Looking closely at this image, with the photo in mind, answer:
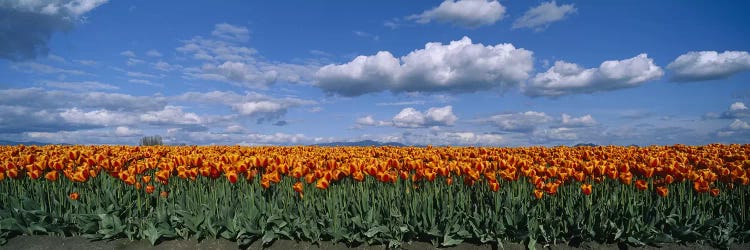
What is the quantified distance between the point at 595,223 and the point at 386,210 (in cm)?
271

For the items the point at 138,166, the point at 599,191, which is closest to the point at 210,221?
the point at 138,166

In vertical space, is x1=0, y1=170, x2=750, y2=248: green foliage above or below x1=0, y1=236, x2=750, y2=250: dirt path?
above

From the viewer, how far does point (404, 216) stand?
7.05 m

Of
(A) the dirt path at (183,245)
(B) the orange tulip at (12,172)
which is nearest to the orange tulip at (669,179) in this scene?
(A) the dirt path at (183,245)

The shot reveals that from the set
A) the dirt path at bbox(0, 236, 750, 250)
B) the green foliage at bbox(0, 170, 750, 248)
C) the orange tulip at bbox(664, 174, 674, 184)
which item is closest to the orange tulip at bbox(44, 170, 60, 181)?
the green foliage at bbox(0, 170, 750, 248)

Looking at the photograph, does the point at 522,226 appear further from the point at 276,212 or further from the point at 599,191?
the point at 276,212

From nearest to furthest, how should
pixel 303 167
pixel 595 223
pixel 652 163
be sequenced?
1. pixel 595 223
2. pixel 303 167
3. pixel 652 163

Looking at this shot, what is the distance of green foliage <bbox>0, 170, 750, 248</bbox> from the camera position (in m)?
6.68

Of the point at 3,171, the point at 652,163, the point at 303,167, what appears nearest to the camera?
the point at 303,167

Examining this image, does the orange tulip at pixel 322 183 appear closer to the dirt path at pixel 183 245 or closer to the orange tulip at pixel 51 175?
the dirt path at pixel 183 245

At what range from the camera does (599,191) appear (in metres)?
8.09

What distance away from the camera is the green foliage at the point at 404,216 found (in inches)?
263

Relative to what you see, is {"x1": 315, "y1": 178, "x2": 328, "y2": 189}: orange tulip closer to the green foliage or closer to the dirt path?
the green foliage

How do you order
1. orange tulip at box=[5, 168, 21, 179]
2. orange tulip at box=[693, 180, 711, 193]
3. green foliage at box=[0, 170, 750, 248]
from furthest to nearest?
orange tulip at box=[5, 168, 21, 179] < orange tulip at box=[693, 180, 711, 193] < green foliage at box=[0, 170, 750, 248]
